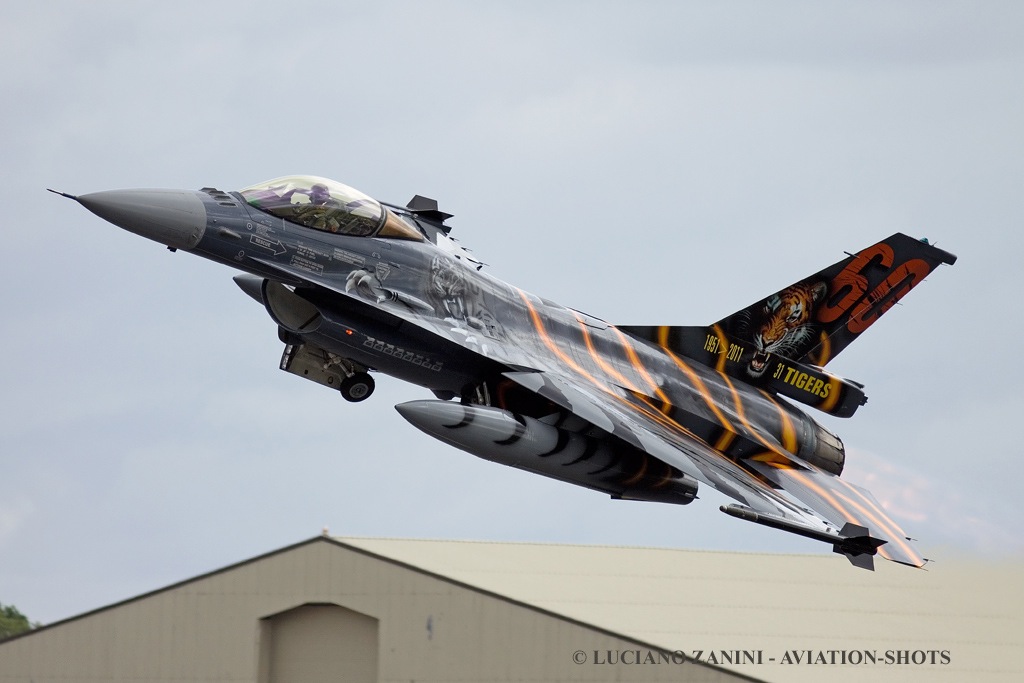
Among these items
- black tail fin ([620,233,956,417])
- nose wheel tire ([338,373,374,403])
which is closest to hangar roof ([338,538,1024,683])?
black tail fin ([620,233,956,417])

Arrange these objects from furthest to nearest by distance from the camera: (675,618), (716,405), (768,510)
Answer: (675,618) → (716,405) → (768,510)

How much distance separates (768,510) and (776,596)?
1142 cm

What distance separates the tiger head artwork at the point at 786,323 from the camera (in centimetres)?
2334

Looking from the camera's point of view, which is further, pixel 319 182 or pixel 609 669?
pixel 609 669

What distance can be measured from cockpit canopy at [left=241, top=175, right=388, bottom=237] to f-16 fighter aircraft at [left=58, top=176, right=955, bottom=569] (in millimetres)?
23

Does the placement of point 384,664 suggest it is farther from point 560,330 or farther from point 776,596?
point 776,596

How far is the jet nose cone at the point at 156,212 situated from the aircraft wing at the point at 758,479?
4367 mm

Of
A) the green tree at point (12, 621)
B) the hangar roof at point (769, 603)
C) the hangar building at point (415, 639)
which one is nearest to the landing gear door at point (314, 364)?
the hangar building at point (415, 639)

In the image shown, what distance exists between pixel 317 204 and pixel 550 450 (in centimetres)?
420

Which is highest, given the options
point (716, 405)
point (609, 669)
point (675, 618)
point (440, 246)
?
point (440, 246)

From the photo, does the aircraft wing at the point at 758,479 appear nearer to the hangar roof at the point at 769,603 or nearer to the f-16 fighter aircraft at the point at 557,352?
the f-16 fighter aircraft at the point at 557,352

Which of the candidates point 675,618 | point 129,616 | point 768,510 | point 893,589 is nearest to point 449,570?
point 675,618

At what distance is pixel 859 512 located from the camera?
20391 millimetres

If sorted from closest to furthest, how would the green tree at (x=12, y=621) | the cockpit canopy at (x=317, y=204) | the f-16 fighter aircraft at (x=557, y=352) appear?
1. the f-16 fighter aircraft at (x=557, y=352)
2. the cockpit canopy at (x=317, y=204)
3. the green tree at (x=12, y=621)
